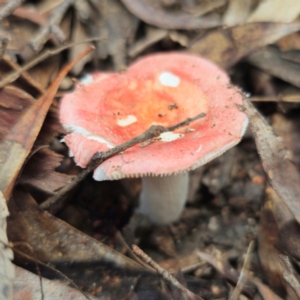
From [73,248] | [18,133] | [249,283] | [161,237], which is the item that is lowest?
[161,237]

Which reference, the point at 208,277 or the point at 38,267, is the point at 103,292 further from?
the point at 208,277

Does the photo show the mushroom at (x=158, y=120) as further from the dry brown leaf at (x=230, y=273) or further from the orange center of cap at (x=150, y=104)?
the dry brown leaf at (x=230, y=273)

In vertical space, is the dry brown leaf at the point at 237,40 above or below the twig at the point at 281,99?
above

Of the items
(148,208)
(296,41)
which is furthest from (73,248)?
(296,41)

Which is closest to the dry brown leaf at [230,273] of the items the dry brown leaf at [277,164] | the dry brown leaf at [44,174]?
the dry brown leaf at [277,164]

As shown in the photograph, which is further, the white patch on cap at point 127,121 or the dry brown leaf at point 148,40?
the dry brown leaf at point 148,40

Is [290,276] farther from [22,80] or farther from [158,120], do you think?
[22,80]

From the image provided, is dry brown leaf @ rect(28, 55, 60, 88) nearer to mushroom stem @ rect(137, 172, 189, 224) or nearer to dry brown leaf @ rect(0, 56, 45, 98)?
dry brown leaf @ rect(0, 56, 45, 98)

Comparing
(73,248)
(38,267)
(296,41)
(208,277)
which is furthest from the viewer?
(296,41)
